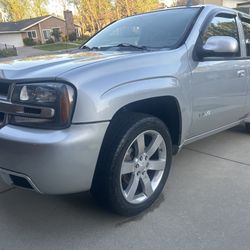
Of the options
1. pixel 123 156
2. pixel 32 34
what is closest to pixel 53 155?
pixel 123 156

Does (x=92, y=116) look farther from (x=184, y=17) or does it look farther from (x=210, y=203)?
(x=184, y=17)

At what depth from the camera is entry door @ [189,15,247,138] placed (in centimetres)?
308

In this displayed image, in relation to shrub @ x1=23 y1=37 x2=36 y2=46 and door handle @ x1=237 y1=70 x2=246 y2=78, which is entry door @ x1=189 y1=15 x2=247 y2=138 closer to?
door handle @ x1=237 y1=70 x2=246 y2=78

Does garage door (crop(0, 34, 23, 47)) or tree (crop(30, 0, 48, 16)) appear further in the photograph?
tree (crop(30, 0, 48, 16))

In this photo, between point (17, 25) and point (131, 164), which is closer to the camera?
point (131, 164)

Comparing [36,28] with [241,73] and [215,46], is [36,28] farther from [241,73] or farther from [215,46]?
[215,46]

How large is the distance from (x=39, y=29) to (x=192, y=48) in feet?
172

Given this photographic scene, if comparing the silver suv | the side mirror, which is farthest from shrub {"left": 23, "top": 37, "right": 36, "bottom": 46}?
the side mirror

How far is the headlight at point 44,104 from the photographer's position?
7.09 feet

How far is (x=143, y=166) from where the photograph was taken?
8.91 ft

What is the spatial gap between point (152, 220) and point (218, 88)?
144 cm

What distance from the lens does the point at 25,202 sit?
299 cm

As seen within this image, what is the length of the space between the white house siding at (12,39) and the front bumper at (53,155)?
51889 mm

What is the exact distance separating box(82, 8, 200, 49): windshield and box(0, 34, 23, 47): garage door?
50.4 m
